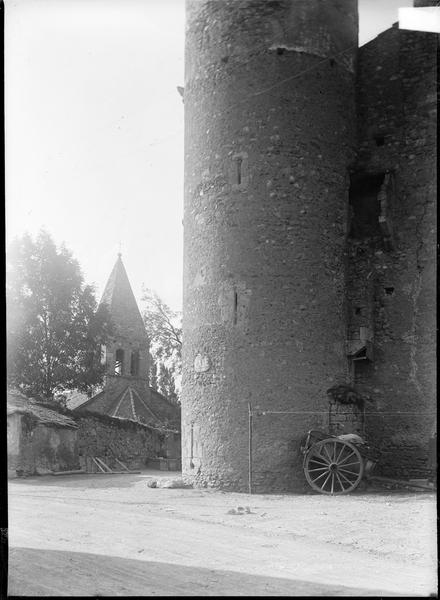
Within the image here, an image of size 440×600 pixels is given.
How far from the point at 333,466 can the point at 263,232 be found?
5473 millimetres

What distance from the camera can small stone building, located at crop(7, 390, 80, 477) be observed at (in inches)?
891

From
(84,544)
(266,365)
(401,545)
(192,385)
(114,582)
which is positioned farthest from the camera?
(192,385)

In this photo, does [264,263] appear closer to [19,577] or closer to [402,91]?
[402,91]

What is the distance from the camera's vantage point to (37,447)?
23406 millimetres

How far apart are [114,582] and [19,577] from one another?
0.87m

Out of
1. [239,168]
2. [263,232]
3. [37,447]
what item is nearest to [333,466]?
[263,232]

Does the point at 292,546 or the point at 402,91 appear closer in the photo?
the point at 292,546

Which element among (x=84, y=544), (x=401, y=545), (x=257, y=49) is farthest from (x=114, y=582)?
(x=257, y=49)

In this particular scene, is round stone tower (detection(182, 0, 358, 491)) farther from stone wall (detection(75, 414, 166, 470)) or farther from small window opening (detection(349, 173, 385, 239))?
stone wall (detection(75, 414, 166, 470))

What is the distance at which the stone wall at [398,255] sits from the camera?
17.1 m

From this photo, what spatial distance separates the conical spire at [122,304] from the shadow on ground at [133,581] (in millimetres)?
34509

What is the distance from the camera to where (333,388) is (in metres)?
16.8

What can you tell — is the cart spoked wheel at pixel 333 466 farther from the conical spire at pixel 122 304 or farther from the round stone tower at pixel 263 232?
the conical spire at pixel 122 304

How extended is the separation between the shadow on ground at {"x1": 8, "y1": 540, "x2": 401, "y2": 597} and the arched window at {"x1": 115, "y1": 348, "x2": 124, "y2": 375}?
38.1 meters
